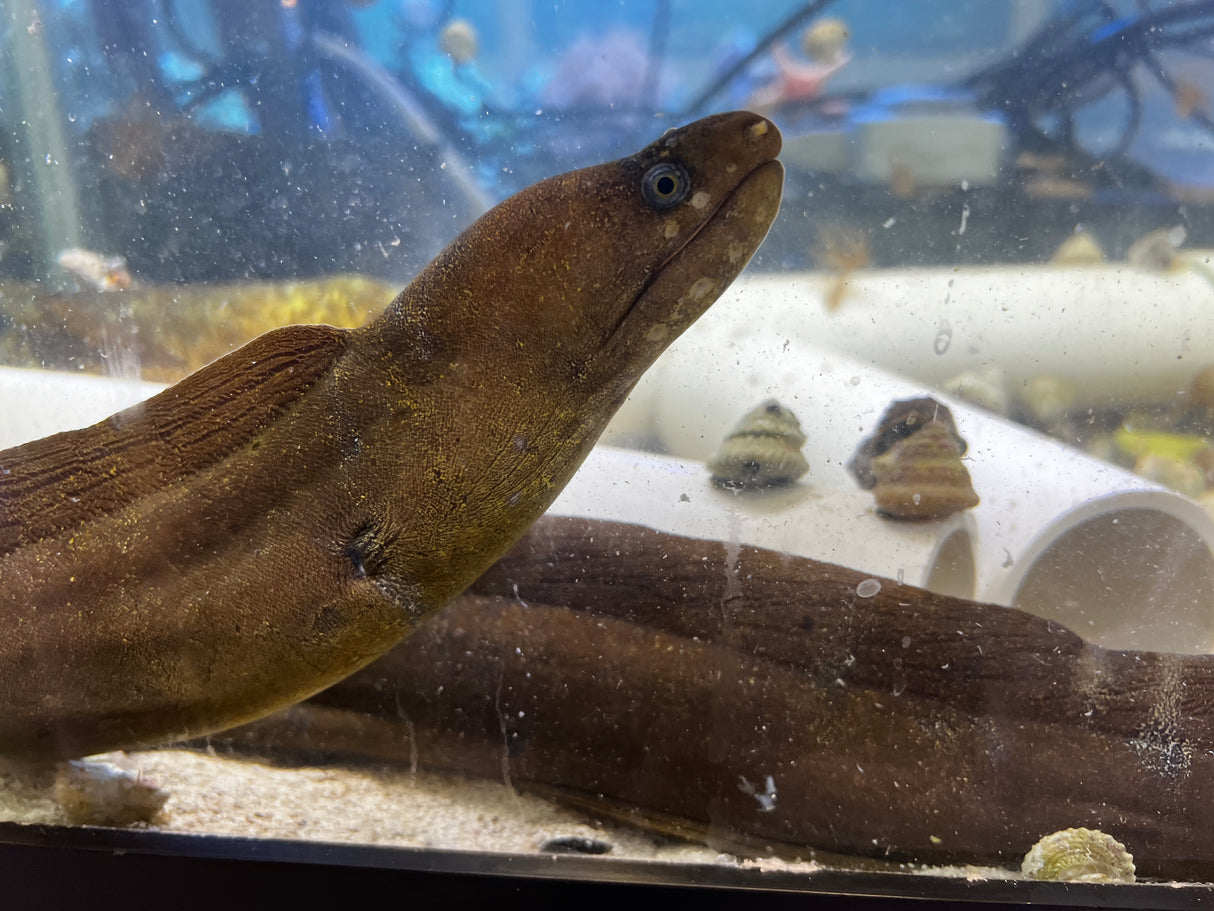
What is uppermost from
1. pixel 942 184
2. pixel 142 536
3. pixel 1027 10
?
pixel 1027 10

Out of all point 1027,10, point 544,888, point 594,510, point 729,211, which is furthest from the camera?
point 594,510

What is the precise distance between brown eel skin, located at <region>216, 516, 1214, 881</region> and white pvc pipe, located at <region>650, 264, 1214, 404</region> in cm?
47

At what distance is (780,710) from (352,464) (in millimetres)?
907

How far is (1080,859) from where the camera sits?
107cm

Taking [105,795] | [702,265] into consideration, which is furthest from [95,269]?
[702,265]

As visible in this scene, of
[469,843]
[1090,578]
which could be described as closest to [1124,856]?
[1090,578]

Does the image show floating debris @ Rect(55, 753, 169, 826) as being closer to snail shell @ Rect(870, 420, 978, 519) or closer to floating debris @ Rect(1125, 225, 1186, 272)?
snail shell @ Rect(870, 420, 978, 519)

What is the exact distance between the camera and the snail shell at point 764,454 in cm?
135

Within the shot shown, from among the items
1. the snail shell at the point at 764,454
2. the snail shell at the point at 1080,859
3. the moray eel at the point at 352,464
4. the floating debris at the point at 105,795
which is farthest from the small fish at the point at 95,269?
the snail shell at the point at 1080,859

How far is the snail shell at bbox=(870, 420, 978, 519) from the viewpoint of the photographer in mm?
1332

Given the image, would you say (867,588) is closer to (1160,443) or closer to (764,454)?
(764,454)

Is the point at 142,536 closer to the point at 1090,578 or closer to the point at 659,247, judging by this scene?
the point at 659,247

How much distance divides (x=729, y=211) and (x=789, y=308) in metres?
0.41

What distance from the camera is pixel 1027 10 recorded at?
1.34 meters
